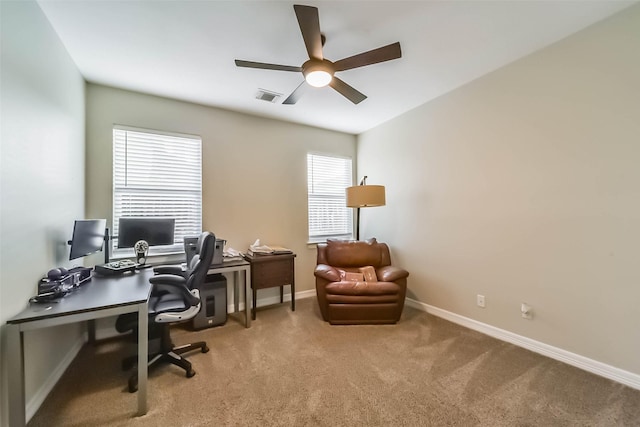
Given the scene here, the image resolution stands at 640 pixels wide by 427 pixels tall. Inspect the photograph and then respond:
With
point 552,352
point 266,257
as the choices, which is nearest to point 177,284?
point 266,257

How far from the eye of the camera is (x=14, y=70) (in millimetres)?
1452

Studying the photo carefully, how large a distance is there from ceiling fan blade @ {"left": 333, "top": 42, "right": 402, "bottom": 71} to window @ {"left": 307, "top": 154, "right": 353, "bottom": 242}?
2190mm

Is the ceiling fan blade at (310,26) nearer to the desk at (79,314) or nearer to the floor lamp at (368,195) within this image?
the floor lamp at (368,195)

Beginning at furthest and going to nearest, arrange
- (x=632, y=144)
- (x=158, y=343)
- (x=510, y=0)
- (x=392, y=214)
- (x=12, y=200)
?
(x=392, y=214)
(x=158, y=343)
(x=632, y=144)
(x=510, y=0)
(x=12, y=200)

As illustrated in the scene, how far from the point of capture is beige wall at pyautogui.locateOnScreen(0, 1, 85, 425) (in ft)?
4.56

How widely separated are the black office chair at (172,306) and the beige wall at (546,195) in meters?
2.66

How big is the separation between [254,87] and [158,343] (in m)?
2.74

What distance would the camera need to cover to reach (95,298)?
1.65 meters

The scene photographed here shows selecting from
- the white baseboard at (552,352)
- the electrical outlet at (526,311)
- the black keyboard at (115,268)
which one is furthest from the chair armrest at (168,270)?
the electrical outlet at (526,311)

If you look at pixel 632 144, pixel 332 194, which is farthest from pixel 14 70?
pixel 632 144

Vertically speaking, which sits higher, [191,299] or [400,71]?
[400,71]

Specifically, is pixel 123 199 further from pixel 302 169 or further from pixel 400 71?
pixel 400 71

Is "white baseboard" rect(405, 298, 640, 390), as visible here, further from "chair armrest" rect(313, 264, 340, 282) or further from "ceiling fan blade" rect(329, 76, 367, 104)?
"ceiling fan blade" rect(329, 76, 367, 104)

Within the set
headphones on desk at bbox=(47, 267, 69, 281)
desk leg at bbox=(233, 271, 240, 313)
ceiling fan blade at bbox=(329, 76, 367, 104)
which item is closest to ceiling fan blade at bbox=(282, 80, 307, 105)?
ceiling fan blade at bbox=(329, 76, 367, 104)
